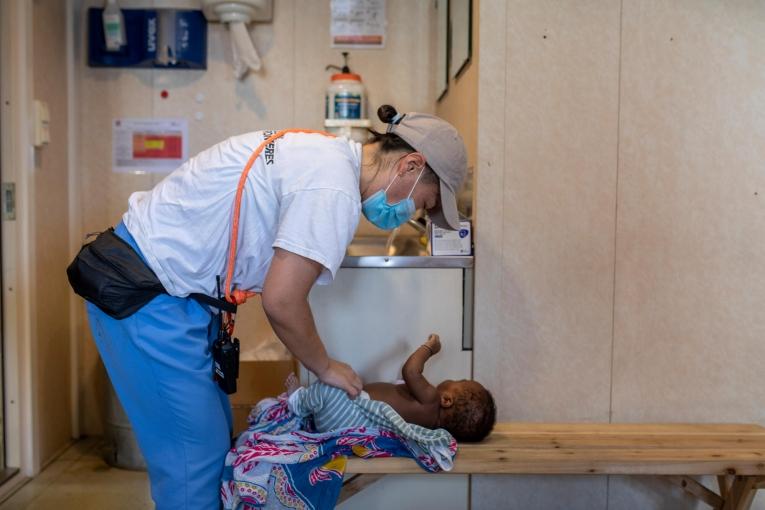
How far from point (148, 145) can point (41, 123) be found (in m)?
0.52

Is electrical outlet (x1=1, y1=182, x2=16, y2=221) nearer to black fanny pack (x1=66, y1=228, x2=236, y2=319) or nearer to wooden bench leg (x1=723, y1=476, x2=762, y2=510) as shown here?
black fanny pack (x1=66, y1=228, x2=236, y2=319)

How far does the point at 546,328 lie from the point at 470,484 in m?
0.53

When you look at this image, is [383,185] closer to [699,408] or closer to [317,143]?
[317,143]

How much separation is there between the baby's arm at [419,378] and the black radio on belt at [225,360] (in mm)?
521

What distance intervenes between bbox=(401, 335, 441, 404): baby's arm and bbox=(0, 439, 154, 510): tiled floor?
1.12 metres

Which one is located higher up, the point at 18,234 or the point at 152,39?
the point at 152,39

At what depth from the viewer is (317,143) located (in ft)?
4.57

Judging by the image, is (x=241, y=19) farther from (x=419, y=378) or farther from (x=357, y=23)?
(x=419, y=378)

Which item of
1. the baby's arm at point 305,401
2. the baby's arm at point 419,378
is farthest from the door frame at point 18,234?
the baby's arm at point 419,378

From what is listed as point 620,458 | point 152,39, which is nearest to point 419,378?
point 620,458

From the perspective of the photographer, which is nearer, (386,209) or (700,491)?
(386,209)

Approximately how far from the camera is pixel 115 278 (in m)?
1.40

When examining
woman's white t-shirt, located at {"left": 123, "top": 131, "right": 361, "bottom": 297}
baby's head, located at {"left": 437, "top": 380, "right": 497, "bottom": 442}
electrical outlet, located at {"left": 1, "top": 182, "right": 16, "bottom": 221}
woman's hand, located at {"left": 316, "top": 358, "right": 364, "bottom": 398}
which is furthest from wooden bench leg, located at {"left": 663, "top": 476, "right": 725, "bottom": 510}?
electrical outlet, located at {"left": 1, "top": 182, "right": 16, "bottom": 221}

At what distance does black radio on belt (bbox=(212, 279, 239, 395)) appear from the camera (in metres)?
1.51
